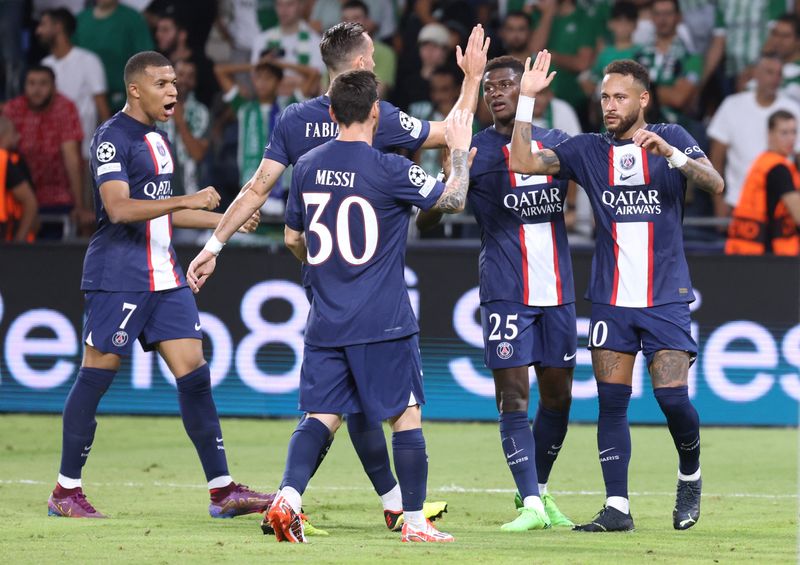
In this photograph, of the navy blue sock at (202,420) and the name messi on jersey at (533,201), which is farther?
the navy blue sock at (202,420)

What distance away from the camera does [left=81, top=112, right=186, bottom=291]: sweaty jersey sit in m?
7.79

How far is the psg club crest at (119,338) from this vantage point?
25.7 ft

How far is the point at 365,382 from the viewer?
6555 mm

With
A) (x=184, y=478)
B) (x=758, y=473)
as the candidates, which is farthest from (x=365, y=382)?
(x=758, y=473)

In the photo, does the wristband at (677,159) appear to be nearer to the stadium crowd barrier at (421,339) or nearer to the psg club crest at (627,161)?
the psg club crest at (627,161)

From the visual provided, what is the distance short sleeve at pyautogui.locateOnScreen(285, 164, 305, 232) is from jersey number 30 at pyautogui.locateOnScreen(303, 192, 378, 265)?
0.35ft

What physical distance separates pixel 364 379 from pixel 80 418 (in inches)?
82.4

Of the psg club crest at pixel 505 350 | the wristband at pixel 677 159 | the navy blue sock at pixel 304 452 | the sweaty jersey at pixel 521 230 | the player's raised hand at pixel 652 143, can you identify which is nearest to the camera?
the navy blue sock at pixel 304 452

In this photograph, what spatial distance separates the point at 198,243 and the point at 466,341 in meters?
2.59

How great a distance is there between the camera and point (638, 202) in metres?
7.27

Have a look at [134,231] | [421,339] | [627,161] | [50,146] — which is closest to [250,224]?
[134,231]

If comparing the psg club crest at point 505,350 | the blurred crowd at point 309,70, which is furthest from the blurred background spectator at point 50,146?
the psg club crest at point 505,350

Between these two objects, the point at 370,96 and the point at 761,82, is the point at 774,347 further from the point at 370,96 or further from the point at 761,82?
the point at 370,96

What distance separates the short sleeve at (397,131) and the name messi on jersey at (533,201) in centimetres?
76
